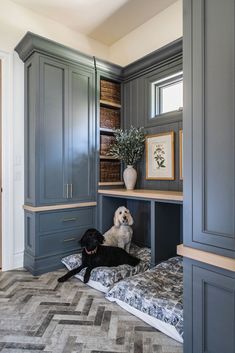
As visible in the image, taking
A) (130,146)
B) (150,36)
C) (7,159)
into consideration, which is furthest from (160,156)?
(7,159)

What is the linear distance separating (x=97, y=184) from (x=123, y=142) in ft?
2.18

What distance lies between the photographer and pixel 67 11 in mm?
3027

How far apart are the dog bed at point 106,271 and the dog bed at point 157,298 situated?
147mm

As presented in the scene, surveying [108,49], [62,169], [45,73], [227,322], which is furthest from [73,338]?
[108,49]

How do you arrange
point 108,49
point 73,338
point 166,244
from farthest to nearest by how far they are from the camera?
Result: point 108,49
point 166,244
point 73,338

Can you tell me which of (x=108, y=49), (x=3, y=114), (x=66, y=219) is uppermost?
(x=108, y=49)

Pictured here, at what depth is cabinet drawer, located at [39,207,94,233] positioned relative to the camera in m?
2.68

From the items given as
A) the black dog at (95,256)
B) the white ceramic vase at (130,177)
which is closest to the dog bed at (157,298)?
the black dog at (95,256)

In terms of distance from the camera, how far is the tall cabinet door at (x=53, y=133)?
2646 mm

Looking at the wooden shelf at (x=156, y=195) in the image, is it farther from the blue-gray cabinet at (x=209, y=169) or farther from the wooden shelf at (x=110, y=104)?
the wooden shelf at (x=110, y=104)

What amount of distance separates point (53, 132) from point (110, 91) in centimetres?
114

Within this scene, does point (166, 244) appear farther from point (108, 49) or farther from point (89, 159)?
point (108, 49)

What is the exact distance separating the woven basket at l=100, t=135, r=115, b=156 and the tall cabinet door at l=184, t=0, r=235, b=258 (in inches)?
77.9

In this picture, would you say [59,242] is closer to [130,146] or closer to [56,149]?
[56,149]
